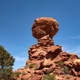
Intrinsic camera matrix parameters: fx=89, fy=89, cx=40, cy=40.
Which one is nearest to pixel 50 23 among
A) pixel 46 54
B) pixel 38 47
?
pixel 38 47

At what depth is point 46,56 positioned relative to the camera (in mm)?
18703

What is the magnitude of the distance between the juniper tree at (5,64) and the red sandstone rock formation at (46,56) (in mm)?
2006

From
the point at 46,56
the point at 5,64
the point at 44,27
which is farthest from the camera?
the point at 44,27

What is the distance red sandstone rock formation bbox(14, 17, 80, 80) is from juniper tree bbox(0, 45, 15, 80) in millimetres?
2006

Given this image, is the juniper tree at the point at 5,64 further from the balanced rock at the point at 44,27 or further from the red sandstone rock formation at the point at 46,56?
the balanced rock at the point at 44,27

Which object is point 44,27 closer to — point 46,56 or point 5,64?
point 46,56

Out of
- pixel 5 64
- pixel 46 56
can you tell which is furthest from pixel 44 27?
pixel 5 64

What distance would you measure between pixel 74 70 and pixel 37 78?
18.3 feet

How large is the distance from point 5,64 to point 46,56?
8303 mm

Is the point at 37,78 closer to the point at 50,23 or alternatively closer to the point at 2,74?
the point at 2,74

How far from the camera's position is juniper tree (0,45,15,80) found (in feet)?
43.5

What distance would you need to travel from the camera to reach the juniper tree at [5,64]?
13250 millimetres

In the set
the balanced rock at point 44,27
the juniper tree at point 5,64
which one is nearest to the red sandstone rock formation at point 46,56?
the balanced rock at point 44,27

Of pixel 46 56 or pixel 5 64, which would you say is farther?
pixel 46 56
